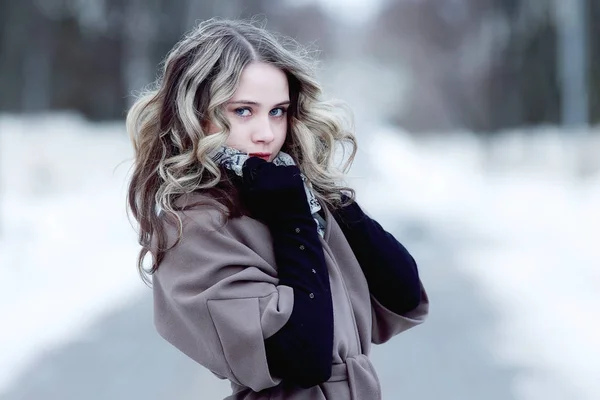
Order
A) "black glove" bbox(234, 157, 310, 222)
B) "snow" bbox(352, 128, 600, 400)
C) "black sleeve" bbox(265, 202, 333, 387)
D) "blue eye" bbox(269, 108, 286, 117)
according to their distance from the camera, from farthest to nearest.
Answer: "snow" bbox(352, 128, 600, 400) < "blue eye" bbox(269, 108, 286, 117) < "black glove" bbox(234, 157, 310, 222) < "black sleeve" bbox(265, 202, 333, 387)

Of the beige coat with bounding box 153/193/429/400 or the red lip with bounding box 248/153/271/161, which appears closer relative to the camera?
the beige coat with bounding box 153/193/429/400

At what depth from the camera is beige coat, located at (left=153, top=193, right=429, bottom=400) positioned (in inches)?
82.5

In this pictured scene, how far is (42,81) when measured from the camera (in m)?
35.3

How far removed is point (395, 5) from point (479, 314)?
69176 mm

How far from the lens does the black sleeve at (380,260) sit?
7.88 feet

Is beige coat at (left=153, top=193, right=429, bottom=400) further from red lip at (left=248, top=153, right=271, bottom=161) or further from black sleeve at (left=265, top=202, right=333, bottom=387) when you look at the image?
red lip at (left=248, top=153, right=271, bottom=161)

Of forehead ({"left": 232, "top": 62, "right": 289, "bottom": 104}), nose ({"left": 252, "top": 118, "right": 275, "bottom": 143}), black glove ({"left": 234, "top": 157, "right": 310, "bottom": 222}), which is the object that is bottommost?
black glove ({"left": 234, "top": 157, "right": 310, "bottom": 222})

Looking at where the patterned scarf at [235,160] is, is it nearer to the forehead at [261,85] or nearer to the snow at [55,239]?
the forehead at [261,85]

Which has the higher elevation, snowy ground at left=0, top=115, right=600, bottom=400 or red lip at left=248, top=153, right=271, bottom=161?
red lip at left=248, top=153, right=271, bottom=161

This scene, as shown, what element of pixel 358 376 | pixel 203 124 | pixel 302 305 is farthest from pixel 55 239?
Answer: pixel 302 305

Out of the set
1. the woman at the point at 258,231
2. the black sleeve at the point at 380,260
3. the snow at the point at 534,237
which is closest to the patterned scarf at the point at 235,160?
the woman at the point at 258,231

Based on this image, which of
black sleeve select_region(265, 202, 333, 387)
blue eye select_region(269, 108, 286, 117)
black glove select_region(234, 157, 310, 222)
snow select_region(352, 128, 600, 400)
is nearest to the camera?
black sleeve select_region(265, 202, 333, 387)

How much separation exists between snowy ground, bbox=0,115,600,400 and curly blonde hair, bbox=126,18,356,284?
485mm

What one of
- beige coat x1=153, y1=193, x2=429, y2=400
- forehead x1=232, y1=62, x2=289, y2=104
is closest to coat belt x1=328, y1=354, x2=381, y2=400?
beige coat x1=153, y1=193, x2=429, y2=400
